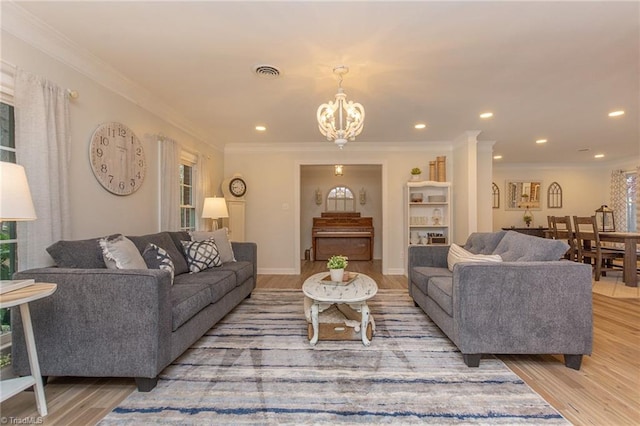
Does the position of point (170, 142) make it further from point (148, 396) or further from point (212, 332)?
point (148, 396)

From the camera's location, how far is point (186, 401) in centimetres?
169

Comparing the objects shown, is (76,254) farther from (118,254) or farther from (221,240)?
(221,240)

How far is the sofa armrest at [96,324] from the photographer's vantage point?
1720mm

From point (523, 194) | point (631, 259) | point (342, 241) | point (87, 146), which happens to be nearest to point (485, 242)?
point (631, 259)

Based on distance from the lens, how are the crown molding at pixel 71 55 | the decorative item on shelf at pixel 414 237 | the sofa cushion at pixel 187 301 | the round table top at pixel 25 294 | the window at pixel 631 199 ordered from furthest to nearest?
the window at pixel 631 199, the decorative item on shelf at pixel 414 237, the sofa cushion at pixel 187 301, the crown molding at pixel 71 55, the round table top at pixel 25 294

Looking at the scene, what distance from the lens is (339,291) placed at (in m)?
2.39

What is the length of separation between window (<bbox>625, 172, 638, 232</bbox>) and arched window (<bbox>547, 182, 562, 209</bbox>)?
1222mm

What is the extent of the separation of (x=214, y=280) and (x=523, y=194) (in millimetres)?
7855

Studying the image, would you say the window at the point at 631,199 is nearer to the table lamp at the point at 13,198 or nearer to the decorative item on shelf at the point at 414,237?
the decorative item on shelf at the point at 414,237

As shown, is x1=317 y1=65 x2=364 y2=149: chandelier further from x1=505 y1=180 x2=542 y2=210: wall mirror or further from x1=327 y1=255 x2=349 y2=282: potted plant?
x1=505 y1=180 x2=542 y2=210: wall mirror

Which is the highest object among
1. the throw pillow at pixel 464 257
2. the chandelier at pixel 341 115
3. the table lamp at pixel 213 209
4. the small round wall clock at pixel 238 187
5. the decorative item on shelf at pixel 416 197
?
the chandelier at pixel 341 115

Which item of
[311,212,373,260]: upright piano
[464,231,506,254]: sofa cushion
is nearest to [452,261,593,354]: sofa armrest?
[464,231,506,254]: sofa cushion

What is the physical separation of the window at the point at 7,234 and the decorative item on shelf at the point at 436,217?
5020 millimetres

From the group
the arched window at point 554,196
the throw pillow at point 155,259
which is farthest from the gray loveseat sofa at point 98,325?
the arched window at point 554,196
